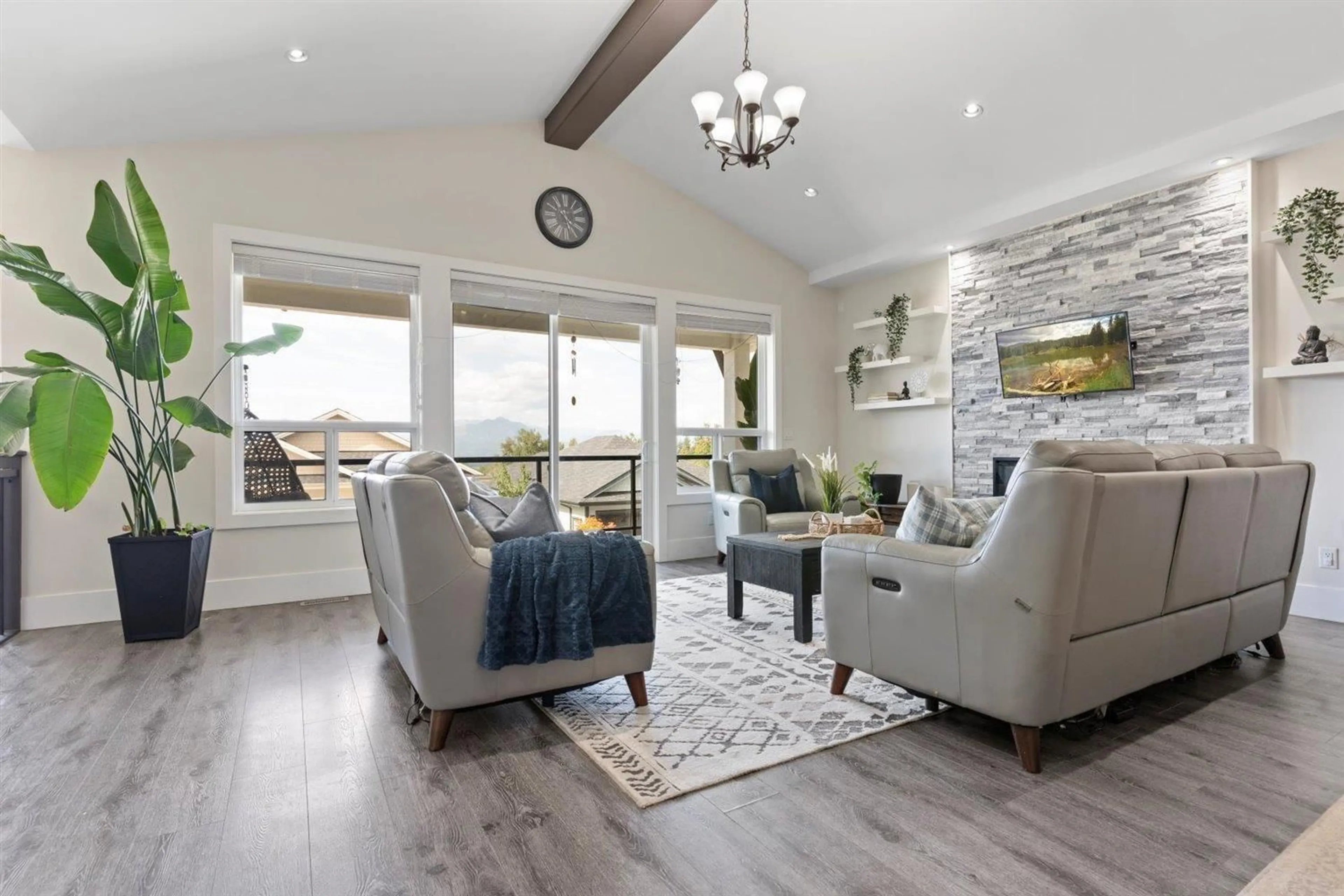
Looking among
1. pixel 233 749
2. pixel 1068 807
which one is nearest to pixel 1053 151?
pixel 1068 807

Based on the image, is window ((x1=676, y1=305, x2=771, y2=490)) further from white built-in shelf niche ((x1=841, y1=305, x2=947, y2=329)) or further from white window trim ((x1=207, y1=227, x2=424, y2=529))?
white window trim ((x1=207, y1=227, x2=424, y2=529))

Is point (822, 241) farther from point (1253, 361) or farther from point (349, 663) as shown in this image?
point (349, 663)

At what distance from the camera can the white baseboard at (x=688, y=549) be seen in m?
6.02

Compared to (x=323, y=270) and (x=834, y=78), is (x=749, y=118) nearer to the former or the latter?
(x=834, y=78)

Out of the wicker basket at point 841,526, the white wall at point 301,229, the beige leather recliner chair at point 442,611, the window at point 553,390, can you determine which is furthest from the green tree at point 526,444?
the beige leather recliner chair at point 442,611

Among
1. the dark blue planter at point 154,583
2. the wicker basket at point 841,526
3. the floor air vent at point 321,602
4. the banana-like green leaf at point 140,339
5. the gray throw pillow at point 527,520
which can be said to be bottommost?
the floor air vent at point 321,602

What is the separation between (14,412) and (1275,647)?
18.6 feet

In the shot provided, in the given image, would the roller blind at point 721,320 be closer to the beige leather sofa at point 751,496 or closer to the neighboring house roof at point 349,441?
the beige leather sofa at point 751,496

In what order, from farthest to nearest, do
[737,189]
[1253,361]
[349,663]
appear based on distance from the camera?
[737,189]
[1253,361]
[349,663]

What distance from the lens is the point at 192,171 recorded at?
418 centimetres

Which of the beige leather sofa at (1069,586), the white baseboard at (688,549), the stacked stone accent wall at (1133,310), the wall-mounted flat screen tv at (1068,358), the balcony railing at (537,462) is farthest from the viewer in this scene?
the white baseboard at (688,549)

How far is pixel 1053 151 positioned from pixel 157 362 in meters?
5.47

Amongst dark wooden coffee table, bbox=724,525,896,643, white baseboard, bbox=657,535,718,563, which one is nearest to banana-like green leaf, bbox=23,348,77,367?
dark wooden coffee table, bbox=724,525,896,643

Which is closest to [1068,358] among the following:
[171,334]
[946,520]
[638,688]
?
[946,520]
